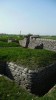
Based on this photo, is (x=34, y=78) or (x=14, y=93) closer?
(x=14, y=93)

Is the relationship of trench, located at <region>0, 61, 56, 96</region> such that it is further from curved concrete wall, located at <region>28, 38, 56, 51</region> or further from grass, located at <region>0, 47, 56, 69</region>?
curved concrete wall, located at <region>28, 38, 56, 51</region>

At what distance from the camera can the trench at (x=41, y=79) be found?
13.9 metres

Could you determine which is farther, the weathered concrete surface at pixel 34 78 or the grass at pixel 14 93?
the weathered concrete surface at pixel 34 78

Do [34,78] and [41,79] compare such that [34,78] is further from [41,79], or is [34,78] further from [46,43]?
[46,43]

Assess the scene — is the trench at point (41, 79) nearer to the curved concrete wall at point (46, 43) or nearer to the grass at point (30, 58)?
the grass at point (30, 58)

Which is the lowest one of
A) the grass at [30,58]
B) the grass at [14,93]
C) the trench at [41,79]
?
the trench at [41,79]

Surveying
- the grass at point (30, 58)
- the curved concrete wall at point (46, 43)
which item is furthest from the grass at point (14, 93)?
the curved concrete wall at point (46, 43)

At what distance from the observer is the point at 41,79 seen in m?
14.6

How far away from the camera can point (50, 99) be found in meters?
9.84

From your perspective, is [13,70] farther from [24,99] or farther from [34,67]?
[24,99]

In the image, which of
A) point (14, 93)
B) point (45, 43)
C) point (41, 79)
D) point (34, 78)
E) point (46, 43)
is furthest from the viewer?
point (45, 43)

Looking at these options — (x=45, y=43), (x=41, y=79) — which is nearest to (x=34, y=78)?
(x=41, y=79)

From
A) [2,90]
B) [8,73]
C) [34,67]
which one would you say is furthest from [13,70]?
[2,90]

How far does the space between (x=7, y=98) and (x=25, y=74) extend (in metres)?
4.77
